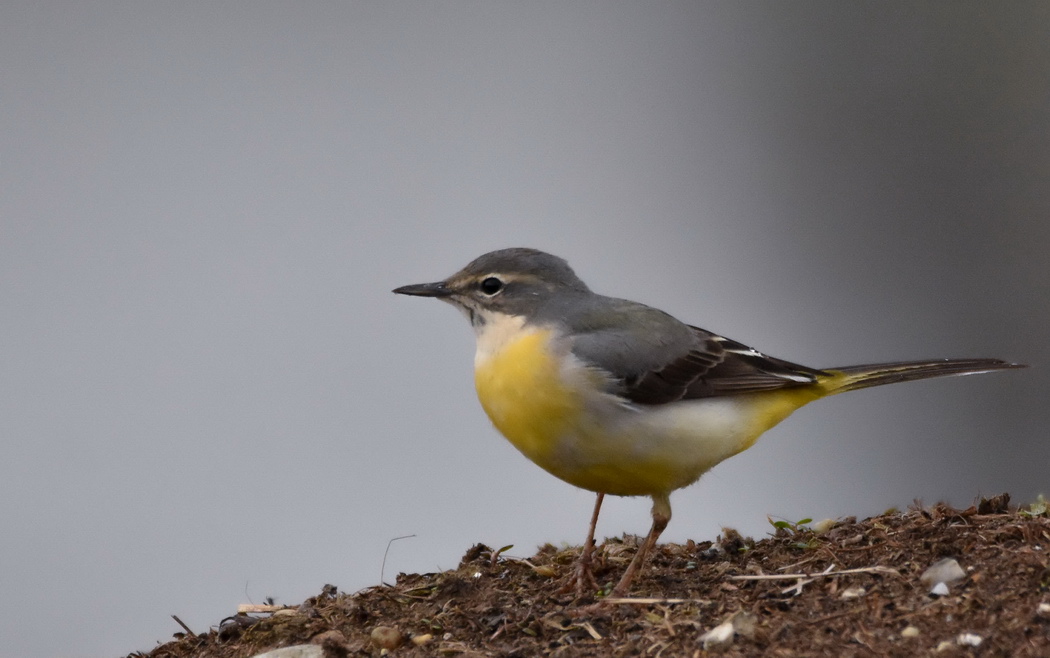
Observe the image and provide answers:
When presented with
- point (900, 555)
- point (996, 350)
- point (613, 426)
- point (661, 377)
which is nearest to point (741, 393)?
point (661, 377)

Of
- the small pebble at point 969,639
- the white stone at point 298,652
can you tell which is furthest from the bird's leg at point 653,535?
the small pebble at point 969,639

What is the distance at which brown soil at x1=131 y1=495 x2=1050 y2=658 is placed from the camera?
4512 mm

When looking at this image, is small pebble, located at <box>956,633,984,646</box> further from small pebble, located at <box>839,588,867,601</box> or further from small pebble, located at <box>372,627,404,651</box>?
small pebble, located at <box>372,627,404,651</box>

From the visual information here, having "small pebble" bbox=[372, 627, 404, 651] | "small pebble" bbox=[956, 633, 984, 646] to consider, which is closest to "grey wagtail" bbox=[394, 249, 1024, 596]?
"small pebble" bbox=[372, 627, 404, 651]

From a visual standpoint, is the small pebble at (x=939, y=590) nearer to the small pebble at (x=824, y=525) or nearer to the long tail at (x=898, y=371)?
the small pebble at (x=824, y=525)

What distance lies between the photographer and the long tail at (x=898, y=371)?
6.93 meters

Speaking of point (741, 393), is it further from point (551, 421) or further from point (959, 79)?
point (959, 79)

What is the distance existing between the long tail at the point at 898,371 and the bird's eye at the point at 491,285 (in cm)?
207

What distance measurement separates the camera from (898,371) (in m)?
6.98

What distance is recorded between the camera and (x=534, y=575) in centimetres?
641

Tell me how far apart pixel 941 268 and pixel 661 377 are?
7.57 meters

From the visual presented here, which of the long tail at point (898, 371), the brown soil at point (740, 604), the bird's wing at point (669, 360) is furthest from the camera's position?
the long tail at point (898, 371)

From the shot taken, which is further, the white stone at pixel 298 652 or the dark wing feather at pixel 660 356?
the dark wing feather at pixel 660 356

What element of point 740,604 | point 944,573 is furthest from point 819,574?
point 944,573
